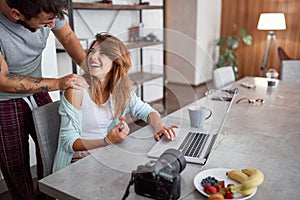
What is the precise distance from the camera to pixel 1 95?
1.40 metres

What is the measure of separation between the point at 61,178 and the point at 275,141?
885 mm

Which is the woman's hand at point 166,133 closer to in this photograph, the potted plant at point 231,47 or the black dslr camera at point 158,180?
the black dslr camera at point 158,180

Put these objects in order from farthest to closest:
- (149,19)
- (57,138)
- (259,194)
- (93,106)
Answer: (149,19) < (57,138) < (93,106) < (259,194)

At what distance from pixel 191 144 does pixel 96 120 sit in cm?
41

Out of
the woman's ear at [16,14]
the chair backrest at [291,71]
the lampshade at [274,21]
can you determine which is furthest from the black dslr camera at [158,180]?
the lampshade at [274,21]

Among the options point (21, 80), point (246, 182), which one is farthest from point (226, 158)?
point (21, 80)

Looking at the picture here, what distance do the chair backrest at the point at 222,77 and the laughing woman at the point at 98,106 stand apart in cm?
137

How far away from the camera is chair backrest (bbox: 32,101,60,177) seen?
129 centimetres

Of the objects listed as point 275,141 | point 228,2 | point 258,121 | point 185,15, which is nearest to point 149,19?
point 185,15

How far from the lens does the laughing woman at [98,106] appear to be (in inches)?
45.3

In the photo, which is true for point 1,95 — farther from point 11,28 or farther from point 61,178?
point 61,178

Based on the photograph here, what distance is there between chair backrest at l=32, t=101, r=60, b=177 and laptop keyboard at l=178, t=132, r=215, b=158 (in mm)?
577

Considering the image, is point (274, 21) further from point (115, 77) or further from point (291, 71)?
point (115, 77)

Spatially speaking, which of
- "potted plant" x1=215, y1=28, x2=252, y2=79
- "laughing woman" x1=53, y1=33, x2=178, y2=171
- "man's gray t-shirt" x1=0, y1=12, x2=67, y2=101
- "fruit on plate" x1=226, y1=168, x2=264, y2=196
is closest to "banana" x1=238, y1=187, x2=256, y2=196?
"fruit on plate" x1=226, y1=168, x2=264, y2=196
